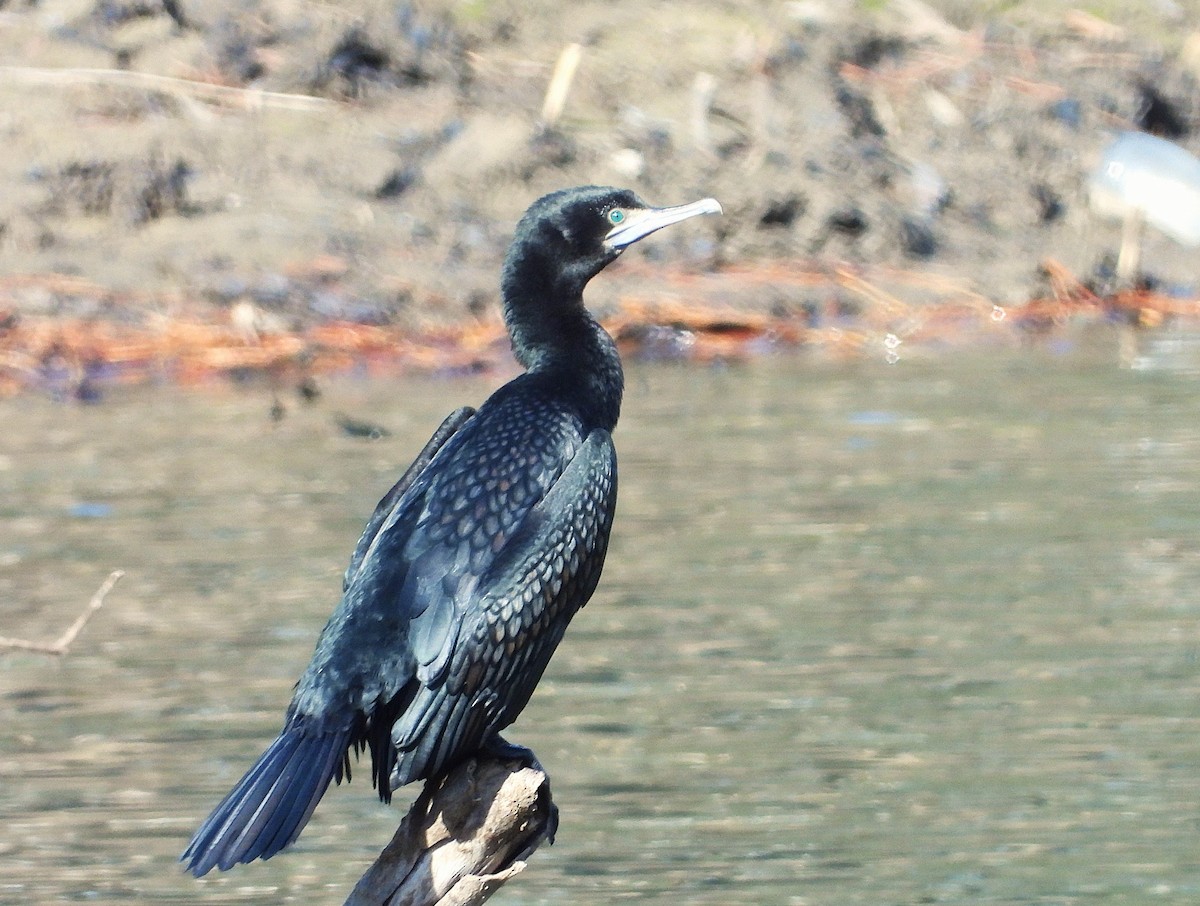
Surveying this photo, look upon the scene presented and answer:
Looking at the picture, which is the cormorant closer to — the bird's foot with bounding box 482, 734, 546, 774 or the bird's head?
the bird's foot with bounding box 482, 734, 546, 774

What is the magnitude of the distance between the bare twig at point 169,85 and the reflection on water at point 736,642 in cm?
268

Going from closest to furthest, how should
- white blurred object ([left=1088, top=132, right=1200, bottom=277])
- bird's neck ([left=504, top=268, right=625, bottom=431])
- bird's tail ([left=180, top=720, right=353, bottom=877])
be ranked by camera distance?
bird's tail ([left=180, top=720, right=353, bottom=877])
bird's neck ([left=504, top=268, right=625, bottom=431])
white blurred object ([left=1088, top=132, right=1200, bottom=277])

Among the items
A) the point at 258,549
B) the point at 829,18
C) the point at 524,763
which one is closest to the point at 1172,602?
the point at 258,549

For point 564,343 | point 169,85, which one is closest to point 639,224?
point 564,343

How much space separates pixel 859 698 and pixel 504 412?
91.1 inches

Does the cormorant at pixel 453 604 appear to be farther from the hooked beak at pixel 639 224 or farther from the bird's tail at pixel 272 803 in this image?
the hooked beak at pixel 639 224

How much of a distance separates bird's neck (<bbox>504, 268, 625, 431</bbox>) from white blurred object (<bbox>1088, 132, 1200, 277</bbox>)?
764cm

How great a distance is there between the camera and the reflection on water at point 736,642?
5610mm

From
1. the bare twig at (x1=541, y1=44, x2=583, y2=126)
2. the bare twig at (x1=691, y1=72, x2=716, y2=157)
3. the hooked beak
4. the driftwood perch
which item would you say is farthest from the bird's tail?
the bare twig at (x1=541, y1=44, x2=583, y2=126)

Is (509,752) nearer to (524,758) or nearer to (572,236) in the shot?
(524,758)

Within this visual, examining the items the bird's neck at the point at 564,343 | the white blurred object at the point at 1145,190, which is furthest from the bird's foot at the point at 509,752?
the white blurred object at the point at 1145,190

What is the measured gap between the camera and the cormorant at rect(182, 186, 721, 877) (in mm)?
3916

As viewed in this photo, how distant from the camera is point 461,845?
403 cm

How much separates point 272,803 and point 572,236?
5.35 ft
